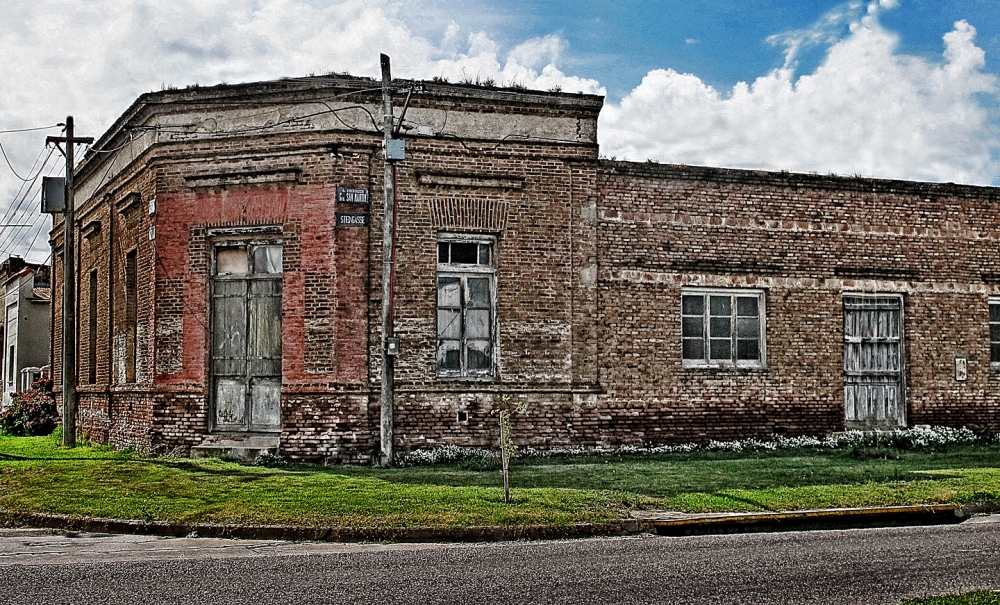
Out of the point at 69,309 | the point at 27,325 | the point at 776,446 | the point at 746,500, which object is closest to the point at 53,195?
the point at 69,309

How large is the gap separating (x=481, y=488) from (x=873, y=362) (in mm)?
9362

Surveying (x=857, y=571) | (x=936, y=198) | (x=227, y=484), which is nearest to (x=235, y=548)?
(x=227, y=484)

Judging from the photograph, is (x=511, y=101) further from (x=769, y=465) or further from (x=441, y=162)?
(x=769, y=465)

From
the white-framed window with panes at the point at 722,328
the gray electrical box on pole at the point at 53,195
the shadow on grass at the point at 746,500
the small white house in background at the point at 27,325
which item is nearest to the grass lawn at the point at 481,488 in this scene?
the shadow on grass at the point at 746,500

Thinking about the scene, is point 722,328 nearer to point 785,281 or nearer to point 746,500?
point 785,281

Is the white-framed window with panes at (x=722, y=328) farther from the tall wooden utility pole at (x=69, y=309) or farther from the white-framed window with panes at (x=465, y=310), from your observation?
the tall wooden utility pole at (x=69, y=309)

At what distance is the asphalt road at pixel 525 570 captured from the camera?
269 inches

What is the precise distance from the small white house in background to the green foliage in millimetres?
4739

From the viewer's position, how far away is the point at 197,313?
1598 centimetres

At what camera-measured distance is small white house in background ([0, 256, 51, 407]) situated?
30125mm

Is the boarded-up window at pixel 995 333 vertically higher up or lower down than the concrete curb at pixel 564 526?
higher up

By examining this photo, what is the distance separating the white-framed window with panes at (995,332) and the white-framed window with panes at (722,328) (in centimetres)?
492

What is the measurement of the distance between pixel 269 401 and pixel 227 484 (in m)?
3.75

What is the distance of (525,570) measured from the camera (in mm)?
7715
